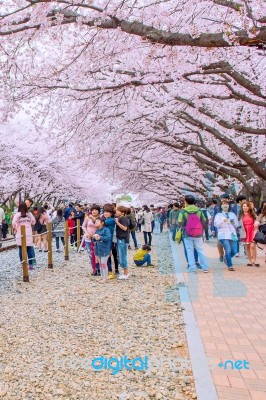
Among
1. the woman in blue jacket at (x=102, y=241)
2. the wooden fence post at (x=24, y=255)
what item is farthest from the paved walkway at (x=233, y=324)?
the wooden fence post at (x=24, y=255)

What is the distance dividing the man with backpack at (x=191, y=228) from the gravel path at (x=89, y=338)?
0.96 m

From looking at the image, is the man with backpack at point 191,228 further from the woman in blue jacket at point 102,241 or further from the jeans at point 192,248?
the woman in blue jacket at point 102,241

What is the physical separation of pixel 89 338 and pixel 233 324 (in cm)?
186

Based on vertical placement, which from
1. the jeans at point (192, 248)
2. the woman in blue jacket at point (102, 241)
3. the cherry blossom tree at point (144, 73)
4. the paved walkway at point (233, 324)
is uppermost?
the cherry blossom tree at point (144, 73)

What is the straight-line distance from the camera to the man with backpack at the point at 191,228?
838 centimetres

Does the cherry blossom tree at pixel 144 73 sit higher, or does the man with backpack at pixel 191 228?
the cherry blossom tree at pixel 144 73

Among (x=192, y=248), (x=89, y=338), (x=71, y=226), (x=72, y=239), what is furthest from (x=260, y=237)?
(x=72, y=239)

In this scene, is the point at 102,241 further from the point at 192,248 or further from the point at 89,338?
the point at 89,338

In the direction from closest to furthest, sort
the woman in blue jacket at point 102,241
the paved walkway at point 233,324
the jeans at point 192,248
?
the paved walkway at point 233,324 → the woman in blue jacket at point 102,241 → the jeans at point 192,248

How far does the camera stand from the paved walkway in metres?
3.23

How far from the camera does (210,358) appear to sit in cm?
372

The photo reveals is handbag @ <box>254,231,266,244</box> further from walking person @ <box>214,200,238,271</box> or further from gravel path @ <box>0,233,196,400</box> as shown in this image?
gravel path @ <box>0,233,196,400</box>

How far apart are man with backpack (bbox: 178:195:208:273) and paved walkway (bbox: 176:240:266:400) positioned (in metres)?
0.37

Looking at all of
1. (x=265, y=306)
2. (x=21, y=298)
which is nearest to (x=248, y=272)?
(x=265, y=306)
